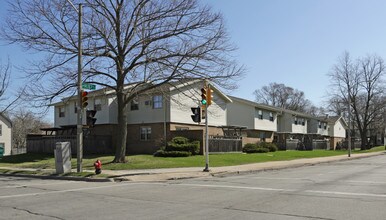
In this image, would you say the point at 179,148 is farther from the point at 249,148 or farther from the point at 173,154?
the point at 249,148

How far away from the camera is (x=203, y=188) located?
1496cm

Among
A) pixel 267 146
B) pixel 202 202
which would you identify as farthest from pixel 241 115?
pixel 202 202

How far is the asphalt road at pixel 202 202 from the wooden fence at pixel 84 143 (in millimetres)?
21690

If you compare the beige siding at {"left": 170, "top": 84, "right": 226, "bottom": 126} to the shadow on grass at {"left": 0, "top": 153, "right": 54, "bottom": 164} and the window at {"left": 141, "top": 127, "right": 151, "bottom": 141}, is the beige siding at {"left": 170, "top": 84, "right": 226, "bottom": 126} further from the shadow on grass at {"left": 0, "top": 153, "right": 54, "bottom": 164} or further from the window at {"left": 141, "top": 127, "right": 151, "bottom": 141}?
the shadow on grass at {"left": 0, "top": 153, "right": 54, "bottom": 164}

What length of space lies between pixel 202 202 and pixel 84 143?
92.1ft

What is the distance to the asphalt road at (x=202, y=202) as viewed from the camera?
9.48 m

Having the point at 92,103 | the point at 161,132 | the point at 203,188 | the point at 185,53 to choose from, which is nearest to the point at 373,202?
the point at 203,188

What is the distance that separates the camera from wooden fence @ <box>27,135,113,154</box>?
37.3 m

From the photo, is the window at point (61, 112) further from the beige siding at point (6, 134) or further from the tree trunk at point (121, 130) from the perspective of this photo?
the beige siding at point (6, 134)

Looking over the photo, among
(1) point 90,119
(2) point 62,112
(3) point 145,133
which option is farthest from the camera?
(2) point 62,112

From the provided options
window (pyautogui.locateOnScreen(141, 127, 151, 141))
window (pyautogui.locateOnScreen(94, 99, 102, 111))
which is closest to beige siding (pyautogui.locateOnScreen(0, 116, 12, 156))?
window (pyautogui.locateOnScreen(94, 99, 102, 111))

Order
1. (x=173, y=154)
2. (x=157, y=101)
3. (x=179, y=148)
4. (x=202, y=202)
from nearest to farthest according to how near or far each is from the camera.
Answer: (x=202, y=202), (x=173, y=154), (x=179, y=148), (x=157, y=101)

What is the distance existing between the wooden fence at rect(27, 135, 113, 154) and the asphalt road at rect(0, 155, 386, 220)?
21.7 meters

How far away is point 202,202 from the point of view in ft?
37.4
